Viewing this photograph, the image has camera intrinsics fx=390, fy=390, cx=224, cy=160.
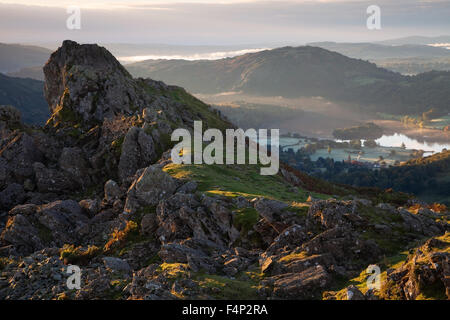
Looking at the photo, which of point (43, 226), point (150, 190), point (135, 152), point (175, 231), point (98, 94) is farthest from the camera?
point (98, 94)

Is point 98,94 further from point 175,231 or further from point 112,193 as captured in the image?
point 175,231

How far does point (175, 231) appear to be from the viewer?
31.6 meters

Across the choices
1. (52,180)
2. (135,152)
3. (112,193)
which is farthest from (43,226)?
(135,152)

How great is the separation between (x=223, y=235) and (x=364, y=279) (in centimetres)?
1277

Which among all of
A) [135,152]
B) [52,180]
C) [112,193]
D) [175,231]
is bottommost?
[175,231]

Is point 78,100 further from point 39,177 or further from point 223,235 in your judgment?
point 223,235

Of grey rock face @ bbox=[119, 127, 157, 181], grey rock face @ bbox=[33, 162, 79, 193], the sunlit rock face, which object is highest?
the sunlit rock face

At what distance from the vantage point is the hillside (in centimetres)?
2305

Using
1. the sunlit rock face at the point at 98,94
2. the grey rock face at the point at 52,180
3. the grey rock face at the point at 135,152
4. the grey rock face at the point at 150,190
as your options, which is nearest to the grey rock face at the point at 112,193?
the grey rock face at the point at 150,190

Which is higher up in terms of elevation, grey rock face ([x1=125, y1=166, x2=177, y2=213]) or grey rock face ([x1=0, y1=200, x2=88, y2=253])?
grey rock face ([x1=125, y1=166, x2=177, y2=213])

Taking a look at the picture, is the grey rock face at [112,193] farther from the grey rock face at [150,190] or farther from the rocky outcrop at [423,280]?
the rocky outcrop at [423,280]

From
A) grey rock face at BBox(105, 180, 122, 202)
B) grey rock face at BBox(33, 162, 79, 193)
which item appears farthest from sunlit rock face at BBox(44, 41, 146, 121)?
grey rock face at BBox(105, 180, 122, 202)

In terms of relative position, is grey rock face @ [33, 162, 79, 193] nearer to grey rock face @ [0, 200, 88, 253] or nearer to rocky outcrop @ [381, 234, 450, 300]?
grey rock face @ [0, 200, 88, 253]

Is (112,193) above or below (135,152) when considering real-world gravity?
below
